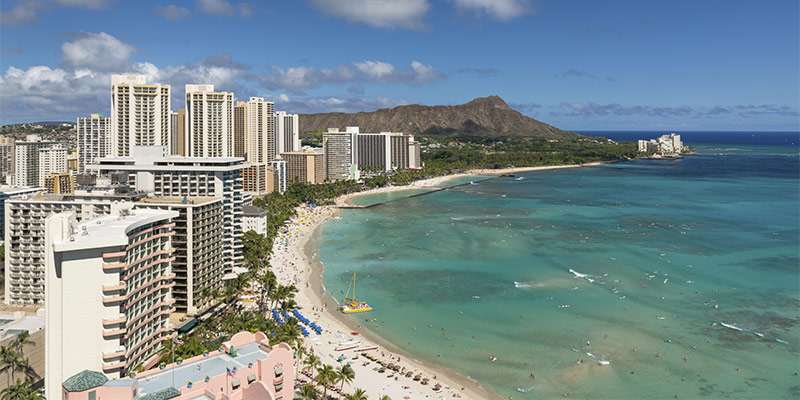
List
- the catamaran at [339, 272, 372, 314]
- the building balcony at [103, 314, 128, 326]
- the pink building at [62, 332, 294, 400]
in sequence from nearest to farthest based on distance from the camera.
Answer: the pink building at [62, 332, 294, 400], the building balcony at [103, 314, 128, 326], the catamaran at [339, 272, 372, 314]

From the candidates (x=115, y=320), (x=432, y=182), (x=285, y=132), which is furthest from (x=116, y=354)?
(x=285, y=132)

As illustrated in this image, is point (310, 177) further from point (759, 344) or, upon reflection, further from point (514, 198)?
point (759, 344)

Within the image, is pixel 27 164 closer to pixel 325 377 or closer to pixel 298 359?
pixel 298 359

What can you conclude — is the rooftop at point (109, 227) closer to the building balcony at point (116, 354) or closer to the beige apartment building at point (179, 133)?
the building balcony at point (116, 354)

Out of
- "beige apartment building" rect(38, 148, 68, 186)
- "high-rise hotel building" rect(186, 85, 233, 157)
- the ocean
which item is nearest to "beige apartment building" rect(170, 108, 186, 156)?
"high-rise hotel building" rect(186, 85, 233, 157)

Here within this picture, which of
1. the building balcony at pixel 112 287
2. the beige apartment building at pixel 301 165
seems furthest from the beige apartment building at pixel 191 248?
the beige apartment building at pixel 301 165

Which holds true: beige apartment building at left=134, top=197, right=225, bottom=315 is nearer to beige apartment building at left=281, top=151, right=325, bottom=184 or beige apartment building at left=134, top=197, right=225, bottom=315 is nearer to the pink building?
the pink building
